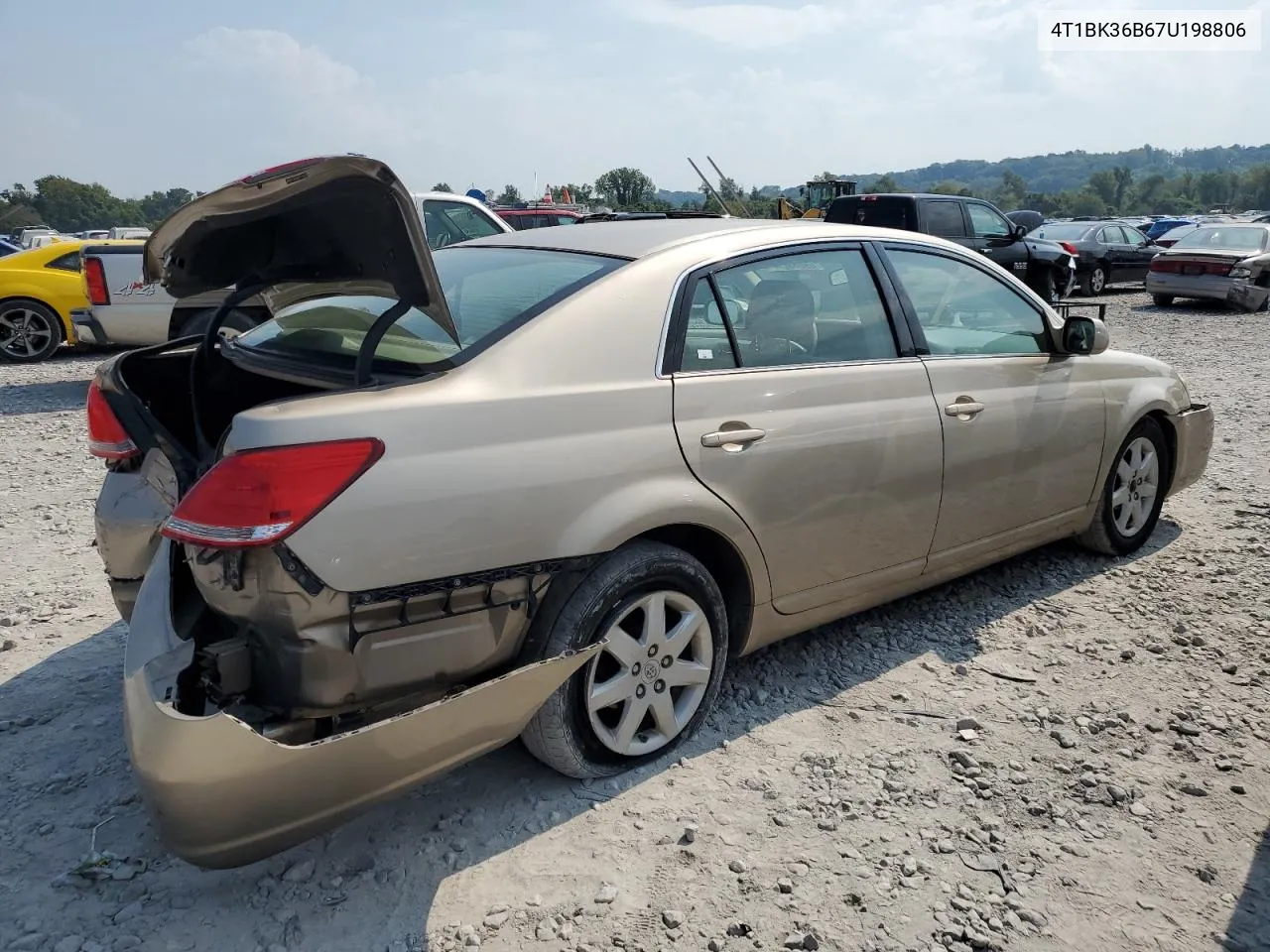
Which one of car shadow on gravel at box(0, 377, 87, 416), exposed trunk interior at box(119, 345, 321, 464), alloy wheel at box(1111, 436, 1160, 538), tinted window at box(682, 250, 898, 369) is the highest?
tinted window at box(682, 250, 898, 369)

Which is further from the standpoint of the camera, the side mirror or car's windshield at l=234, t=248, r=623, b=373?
the side mirror

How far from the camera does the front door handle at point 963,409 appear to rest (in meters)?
3.59

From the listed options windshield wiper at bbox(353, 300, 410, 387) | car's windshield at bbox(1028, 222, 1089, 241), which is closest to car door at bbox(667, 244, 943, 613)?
windshield wiper at bbox(353, 300, 410, 387)

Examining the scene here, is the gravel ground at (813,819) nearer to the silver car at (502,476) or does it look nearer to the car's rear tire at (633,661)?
the car's rear tire at (633,661)

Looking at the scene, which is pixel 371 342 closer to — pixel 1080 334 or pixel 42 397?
pixel 1080 334

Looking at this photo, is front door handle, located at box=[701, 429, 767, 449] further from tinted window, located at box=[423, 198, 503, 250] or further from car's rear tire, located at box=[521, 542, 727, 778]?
tinted window, located at box=[423, 198, 503, 250]

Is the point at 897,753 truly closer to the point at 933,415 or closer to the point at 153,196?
the point at 933,415

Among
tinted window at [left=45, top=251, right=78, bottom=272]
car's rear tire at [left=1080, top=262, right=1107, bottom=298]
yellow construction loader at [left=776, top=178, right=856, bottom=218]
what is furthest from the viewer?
yellow construction loader at [left=776, top=178, right=856, bottom=218]

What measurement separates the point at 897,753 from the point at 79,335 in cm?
1023

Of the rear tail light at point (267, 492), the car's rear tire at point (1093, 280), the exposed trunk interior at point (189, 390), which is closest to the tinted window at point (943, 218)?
the car's rear tire at point (1093, 280)

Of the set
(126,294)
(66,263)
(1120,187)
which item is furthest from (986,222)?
(1120,187)

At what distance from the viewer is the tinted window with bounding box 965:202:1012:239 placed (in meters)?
14.5

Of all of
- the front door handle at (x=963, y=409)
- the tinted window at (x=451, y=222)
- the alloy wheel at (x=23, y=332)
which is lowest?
the alloy wheel at (x=23, y=332)

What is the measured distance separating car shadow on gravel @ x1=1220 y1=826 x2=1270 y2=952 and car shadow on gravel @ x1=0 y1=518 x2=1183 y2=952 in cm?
108
